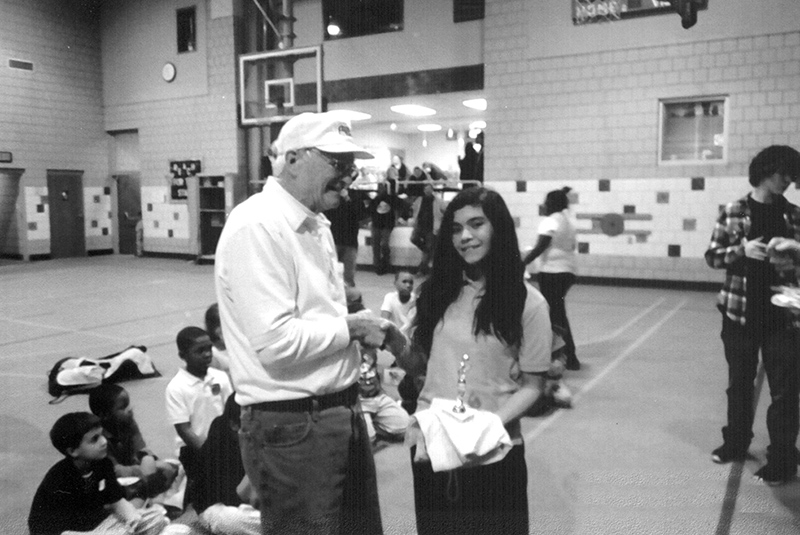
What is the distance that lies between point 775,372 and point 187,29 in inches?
614

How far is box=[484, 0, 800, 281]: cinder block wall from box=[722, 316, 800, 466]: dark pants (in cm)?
723

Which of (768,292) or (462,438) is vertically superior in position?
(768,292)

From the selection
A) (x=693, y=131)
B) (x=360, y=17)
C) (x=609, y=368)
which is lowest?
(x=609, y=368)

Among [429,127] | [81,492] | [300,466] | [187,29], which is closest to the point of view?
[300,466]

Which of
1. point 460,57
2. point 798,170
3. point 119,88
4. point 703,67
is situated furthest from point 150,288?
point 798,170

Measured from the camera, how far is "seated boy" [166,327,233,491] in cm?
362

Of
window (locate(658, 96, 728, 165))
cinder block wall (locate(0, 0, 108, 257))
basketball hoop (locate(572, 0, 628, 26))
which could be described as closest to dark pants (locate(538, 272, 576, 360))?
window (locate(658, 96, 728, 165))

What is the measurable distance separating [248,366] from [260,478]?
32 cm

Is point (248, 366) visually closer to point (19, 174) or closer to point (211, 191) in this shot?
point (211, 191)

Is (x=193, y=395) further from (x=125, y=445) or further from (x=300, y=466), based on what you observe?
(x=300, y=466)

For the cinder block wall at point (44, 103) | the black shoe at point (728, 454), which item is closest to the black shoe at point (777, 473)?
the black shoe at point (728, 454)

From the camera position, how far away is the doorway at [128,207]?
725 inches

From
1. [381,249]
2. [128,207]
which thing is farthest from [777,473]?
[128,207]

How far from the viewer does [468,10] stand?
40.9 ft
